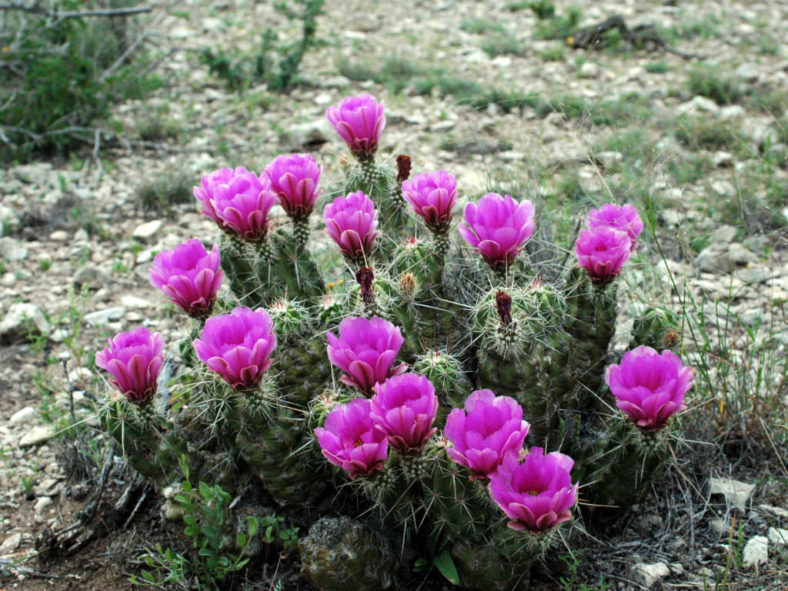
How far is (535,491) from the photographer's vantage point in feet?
6.69

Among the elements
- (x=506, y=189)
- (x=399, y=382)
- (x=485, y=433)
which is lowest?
(x=506, y=189)

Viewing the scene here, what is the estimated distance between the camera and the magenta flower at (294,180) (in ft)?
8.93

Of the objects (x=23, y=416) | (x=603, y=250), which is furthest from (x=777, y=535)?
(x=23, y=416)

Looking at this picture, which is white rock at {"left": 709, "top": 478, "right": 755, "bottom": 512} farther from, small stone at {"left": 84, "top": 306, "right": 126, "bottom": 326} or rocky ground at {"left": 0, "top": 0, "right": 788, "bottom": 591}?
small stone at {"left": 84, "top": 306, "right": 126, "bottom": 326}

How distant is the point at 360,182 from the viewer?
3.08m

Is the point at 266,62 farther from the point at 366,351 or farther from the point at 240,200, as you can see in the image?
the point at 366,351

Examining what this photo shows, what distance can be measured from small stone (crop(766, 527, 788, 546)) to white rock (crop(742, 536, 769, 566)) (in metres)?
0.02

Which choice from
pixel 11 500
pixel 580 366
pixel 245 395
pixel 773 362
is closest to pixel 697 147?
pixel 773 362

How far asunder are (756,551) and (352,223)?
1654 millimetres

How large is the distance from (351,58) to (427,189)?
16.8 ft

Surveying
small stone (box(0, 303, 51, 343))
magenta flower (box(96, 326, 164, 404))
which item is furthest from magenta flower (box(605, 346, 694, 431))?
small stone (box(0, 303, 51, 343))

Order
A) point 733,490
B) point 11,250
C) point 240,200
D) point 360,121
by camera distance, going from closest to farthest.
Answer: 1. point 240,200
2. point 733,490
3. point 360,121
4. point 11,250

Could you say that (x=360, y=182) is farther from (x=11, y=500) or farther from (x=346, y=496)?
(x=11, y=500)

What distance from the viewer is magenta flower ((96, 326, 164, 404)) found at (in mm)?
2459
